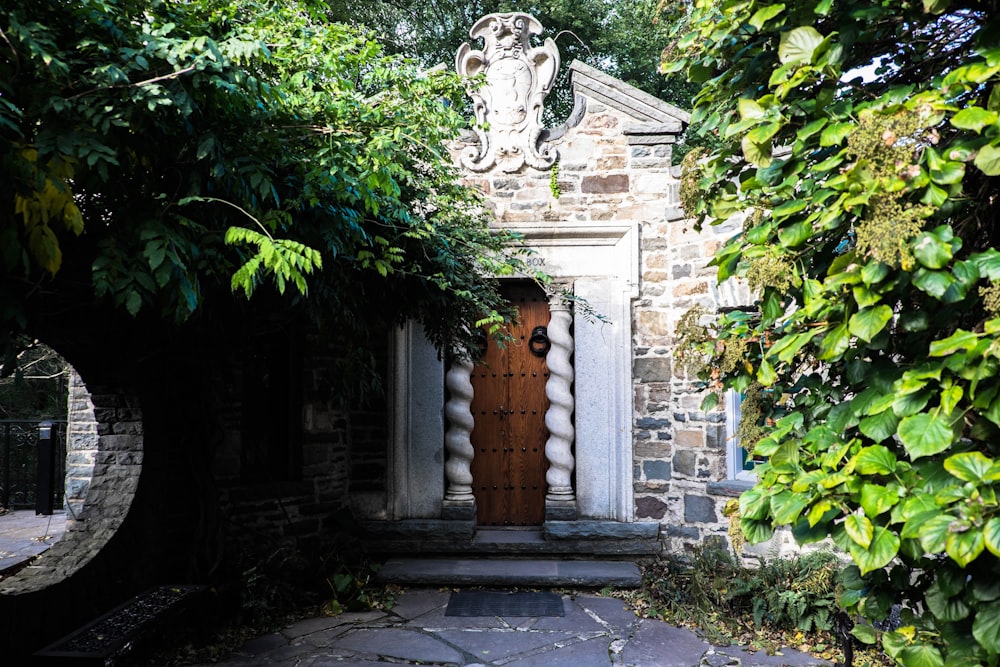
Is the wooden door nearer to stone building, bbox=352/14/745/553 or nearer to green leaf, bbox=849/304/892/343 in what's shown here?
stone building, bbox=352/14/745/553

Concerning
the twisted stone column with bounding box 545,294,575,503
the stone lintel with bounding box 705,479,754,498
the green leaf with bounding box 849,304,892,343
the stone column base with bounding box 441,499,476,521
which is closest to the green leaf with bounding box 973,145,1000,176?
the green leaf with bounding box 849,304,892,343

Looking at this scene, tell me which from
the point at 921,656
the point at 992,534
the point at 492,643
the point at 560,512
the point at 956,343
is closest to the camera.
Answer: the point at 992,534

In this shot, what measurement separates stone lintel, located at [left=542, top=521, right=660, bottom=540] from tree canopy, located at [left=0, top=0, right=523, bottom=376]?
2740 millimetres

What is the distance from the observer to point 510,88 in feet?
19.0

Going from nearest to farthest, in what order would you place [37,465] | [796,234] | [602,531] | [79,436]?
[796,234] → [602,531] → [79,436] → [37,465]

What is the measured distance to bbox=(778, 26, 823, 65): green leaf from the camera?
155cm

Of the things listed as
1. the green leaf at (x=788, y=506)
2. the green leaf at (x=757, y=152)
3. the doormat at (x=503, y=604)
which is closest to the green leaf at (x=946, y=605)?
the green leaf at (x=788, y=506)

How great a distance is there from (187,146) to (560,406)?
3774mm

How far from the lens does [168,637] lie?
12.6ft

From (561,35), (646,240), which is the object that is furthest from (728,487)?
(561,35)

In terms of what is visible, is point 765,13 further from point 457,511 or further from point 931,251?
point 457,511

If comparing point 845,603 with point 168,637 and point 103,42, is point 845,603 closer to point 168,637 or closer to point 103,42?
point 103,42

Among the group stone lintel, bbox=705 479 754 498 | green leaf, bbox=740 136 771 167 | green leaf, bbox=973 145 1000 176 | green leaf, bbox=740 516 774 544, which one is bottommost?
stone lintel, bbox=705 479 754 498

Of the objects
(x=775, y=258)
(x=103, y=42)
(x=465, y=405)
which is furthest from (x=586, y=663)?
(x=103, y=42)
